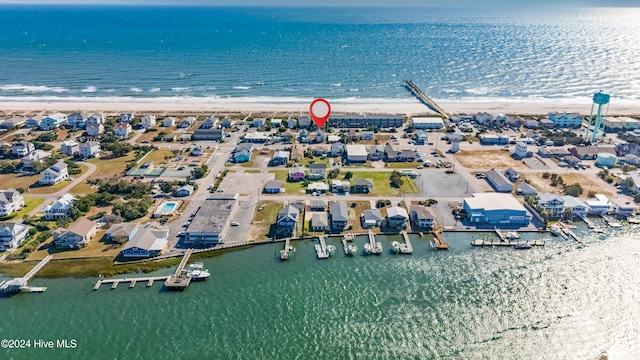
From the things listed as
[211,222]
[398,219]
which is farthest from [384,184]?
[211,222]

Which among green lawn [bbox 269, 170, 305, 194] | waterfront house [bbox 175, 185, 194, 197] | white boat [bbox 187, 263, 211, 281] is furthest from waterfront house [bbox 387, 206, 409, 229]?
waterfront house [bbox 175, 185, 194, 197]

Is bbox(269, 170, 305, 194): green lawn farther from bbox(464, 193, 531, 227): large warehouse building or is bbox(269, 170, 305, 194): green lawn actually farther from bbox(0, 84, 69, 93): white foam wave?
bbox(0, 84, 69, 93): white foam wave

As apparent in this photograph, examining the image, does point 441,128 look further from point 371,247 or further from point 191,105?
point 191,105

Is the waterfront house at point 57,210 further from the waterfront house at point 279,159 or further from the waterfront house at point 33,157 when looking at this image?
the waterfront house at point 279,159

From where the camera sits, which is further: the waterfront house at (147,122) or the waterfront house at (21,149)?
the waterfront house at (147,122)

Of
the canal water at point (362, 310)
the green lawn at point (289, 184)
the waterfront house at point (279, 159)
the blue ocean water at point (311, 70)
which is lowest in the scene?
the canal water at point (362, 310)

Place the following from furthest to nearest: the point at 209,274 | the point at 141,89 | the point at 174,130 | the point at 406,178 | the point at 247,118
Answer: the point at 141,89
the point at 247,118
the point at 174,130
the point at 406,178
the point at 209,274

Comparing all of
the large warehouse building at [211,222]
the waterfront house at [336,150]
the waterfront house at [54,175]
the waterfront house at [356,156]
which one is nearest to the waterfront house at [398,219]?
the large warehouse building at [211,222]

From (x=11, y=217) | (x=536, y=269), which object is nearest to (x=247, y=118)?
(x=11, y=217)
